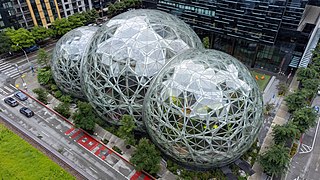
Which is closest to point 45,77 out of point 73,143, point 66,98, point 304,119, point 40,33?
point 66,98

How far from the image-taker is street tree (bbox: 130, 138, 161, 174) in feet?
100

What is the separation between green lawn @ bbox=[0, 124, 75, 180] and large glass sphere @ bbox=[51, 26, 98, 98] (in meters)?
12.2

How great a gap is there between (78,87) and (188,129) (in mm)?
23785

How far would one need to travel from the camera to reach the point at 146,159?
→ 100 feet

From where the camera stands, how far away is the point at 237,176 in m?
31.9

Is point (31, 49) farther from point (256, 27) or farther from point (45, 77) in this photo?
point (256, 27)

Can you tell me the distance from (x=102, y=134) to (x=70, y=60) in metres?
14.6

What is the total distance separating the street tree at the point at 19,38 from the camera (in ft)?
192

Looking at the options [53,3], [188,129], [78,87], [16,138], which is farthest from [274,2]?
[53,3]

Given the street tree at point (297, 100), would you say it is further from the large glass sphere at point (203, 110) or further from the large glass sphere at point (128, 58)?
the large glass sphere at point (128, 58)

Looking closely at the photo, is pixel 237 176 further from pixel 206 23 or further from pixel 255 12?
pixel 206 23

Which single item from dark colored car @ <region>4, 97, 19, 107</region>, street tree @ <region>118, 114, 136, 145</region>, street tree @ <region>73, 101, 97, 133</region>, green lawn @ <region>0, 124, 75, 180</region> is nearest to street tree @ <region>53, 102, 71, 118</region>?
street tree @ <region>73, 101, 97, 133</region>

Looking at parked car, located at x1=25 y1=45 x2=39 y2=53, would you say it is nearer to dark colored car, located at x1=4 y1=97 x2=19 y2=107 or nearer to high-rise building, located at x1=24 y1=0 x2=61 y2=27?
high-rise building, located at x1=24 y1=0 x2=61 y2=27

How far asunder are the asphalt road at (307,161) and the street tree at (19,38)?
63.1 metres
